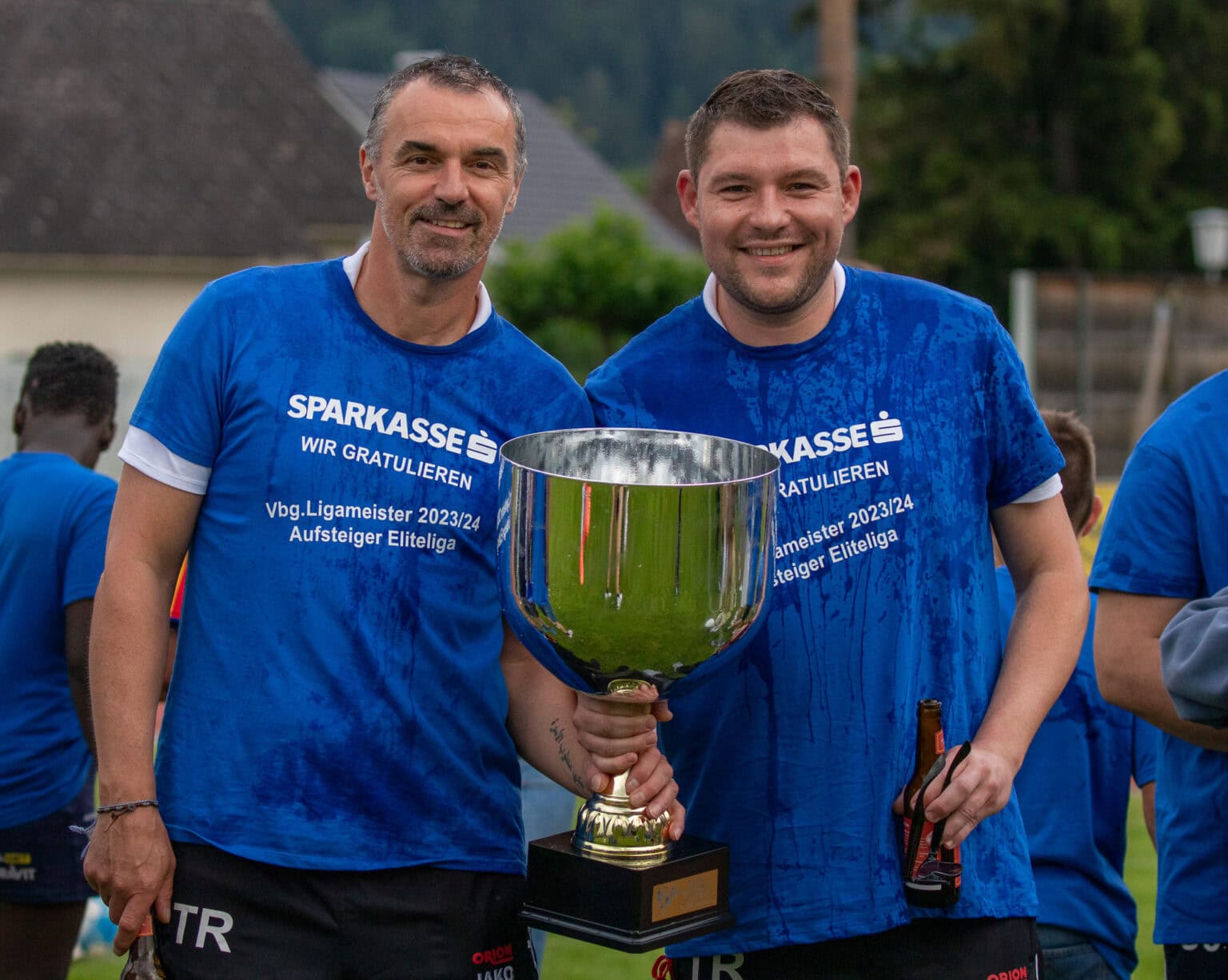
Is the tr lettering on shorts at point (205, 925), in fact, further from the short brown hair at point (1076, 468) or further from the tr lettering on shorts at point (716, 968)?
the short brown hair at point (1076, 468)

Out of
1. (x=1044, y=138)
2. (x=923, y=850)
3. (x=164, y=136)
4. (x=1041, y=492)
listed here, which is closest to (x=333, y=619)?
(x=923, y=850)

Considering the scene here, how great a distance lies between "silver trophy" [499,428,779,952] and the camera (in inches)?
94.7

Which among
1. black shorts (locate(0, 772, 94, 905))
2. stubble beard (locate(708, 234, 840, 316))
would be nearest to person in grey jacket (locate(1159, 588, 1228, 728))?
stubble beard (locate(708, 234, 840, 316))

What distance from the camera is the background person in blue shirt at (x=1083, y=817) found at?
3400 mm

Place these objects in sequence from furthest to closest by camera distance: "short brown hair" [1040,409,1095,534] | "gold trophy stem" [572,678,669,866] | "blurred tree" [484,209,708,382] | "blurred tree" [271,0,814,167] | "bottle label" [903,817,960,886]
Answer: "blurred tree" [271,0,814,167]
"blurred tree" [484,209,708,382]
"short brown hair" [1040,409,1095,534]
"bottle label" [903,817,960,886]
"gold trophy stem" [572,678,669,866]

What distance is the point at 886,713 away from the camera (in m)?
2.73

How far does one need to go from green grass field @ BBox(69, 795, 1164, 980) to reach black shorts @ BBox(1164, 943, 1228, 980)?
8.65ft

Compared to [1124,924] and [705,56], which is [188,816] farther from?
[705,56]

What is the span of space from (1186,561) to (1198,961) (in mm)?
717

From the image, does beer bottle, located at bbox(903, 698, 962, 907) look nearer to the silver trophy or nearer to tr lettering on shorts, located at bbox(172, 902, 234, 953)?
the silver trophy

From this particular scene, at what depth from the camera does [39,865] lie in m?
4.11

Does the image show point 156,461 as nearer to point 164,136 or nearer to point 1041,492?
point 1041,492

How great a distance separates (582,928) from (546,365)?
41.3 inches

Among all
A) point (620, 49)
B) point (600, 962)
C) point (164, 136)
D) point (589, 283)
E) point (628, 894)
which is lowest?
point (600, 962)
